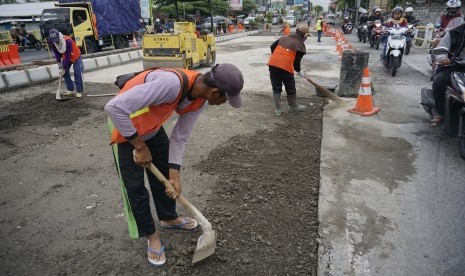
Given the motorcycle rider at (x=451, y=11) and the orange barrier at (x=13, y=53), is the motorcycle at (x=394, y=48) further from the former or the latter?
the orange barrier at (x=13, y=53)

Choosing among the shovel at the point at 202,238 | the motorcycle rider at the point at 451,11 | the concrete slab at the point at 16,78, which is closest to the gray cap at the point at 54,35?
the concrete slab at the point at 16,78

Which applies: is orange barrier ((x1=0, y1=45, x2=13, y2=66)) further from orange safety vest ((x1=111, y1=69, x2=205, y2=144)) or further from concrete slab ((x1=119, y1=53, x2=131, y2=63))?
orange safety vest ((x1=111, y1=69, x2=205, y2=144))

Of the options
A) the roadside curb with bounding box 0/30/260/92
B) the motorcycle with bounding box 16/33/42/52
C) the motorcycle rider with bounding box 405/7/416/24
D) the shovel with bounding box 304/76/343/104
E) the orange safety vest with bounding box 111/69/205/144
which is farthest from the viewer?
the motorcycle with bounding box 16/33/42/52

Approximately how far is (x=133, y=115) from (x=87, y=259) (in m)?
1.22

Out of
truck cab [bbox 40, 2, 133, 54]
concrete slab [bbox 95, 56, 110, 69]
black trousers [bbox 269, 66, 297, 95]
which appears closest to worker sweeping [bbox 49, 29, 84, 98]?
concrete slab [bbox 95, 56, 110, 69]

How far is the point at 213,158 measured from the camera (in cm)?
404

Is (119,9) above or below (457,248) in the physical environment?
above

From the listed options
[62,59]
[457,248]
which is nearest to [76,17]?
[62,59]

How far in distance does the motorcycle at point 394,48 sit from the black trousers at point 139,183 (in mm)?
7539

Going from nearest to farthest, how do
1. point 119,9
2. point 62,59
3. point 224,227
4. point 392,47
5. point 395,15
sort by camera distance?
point 224,227 → point 62,59 → point 392,47 → point 395,15 → point 119,9

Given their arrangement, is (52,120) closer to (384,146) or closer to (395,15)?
(384,146)

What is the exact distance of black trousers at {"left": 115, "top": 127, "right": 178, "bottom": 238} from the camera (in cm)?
213

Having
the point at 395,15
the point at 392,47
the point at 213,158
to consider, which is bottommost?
the point at 213,158

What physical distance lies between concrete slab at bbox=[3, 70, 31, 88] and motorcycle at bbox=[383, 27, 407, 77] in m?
9.53
